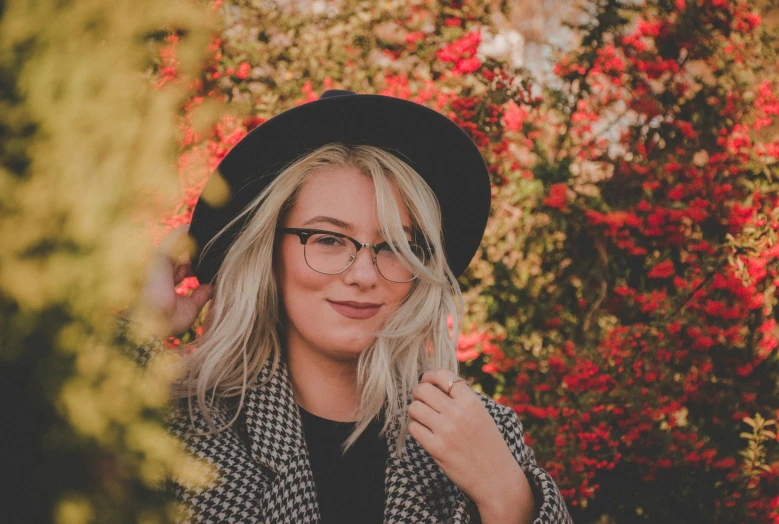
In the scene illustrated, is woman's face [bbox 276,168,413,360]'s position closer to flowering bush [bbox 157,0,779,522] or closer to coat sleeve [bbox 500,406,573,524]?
coat sleeve [bbox 500,406,573,524]

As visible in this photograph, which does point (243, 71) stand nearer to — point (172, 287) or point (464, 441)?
point (172, 287)

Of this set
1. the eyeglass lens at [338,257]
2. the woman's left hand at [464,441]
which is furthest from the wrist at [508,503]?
the eyeglass lens at [338,257]

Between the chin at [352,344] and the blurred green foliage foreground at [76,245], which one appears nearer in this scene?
the blurred green foliage foreground at [76,245]

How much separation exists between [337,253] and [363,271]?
4.2 inches

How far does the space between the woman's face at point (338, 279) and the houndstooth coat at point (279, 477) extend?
0.81ft

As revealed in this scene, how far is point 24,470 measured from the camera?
0.60m

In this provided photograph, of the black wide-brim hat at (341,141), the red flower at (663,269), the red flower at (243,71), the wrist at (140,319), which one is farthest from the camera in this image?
the red flower at (243,71)

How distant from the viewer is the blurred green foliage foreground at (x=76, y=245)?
0.61 metres

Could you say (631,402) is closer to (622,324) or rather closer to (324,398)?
(622,324)

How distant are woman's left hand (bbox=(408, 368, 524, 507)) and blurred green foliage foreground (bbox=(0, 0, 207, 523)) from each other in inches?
39.9

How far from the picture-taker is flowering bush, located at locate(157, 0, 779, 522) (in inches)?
139

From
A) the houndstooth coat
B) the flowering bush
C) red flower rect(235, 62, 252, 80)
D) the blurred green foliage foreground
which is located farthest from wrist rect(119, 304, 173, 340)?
red flower rect(235, 62, 252, 80)

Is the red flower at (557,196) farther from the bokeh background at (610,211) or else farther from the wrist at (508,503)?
the wrist at (508,503)

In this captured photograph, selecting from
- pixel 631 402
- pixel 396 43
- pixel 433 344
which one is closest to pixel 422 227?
Answer: pixel 433 344
